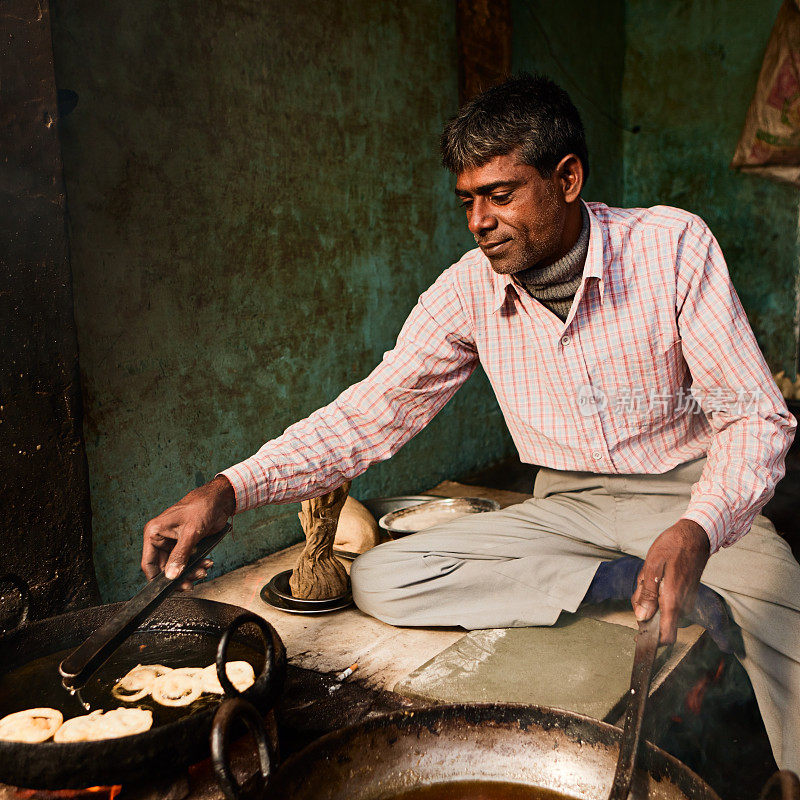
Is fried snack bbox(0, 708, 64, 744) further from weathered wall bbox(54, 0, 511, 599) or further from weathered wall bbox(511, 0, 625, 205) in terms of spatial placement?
weathered wall bbox(511, 0, 625, 205)

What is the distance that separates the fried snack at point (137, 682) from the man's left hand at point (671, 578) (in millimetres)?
1189

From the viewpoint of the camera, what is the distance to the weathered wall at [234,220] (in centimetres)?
266

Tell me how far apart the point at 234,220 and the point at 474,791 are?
2.39 m

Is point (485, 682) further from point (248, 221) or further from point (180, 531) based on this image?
point (248, 221)

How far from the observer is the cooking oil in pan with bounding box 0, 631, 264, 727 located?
1746 mm

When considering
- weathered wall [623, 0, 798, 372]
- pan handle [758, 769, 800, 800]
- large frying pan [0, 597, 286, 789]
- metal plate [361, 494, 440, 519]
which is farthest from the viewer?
weathered wall [623, 0, 798, 372]

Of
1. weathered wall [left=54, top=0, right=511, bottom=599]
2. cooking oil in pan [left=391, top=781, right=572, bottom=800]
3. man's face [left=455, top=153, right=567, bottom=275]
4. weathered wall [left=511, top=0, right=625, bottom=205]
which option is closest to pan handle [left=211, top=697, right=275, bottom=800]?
cooking oil in pan [left=391, top=781, right=572, bottom=800]

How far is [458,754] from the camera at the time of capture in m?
1.51

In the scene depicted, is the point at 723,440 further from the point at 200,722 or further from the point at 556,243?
the point at 200,722

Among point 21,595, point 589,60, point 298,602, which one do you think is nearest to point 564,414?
point 298,602

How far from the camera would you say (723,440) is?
1.97 meters

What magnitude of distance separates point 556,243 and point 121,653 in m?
1.72

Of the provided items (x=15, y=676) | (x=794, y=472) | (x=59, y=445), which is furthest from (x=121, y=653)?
(x=794, y=472)

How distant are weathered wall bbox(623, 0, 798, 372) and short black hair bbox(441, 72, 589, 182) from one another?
3.67 metres
